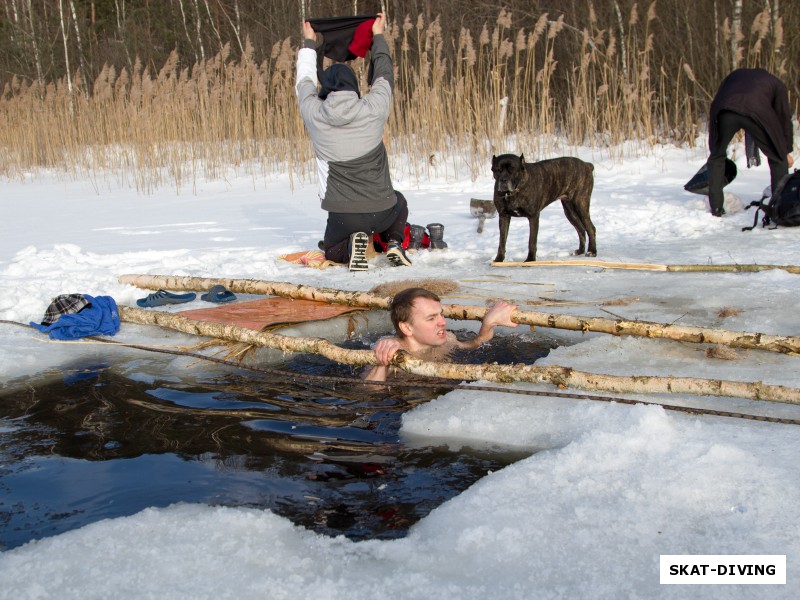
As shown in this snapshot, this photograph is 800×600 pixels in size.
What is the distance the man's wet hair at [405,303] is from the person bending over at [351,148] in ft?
7.53

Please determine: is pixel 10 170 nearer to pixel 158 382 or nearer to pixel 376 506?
pixel 158 382

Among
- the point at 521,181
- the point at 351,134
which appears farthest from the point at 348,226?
the point at 521,181

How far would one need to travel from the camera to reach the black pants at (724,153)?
870 cm

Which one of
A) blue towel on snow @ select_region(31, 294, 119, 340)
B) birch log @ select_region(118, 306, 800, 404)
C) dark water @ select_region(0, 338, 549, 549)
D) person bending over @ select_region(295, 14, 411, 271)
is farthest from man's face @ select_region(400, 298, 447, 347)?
person bending over @ select_region(295, 14, 411, 271)

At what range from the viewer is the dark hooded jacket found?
862 cm

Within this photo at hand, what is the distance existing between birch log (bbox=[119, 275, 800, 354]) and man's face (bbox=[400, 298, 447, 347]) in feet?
1.11

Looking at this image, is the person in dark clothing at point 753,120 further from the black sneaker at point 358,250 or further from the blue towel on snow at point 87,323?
the blue towel on snow at point 87,323

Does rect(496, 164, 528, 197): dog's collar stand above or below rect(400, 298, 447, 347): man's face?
→ above

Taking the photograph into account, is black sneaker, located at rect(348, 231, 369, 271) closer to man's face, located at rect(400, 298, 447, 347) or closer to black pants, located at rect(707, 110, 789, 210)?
man's face, located at rect(400, 298, 447, 347)

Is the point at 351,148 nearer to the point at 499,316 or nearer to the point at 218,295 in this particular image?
the point at 218,295

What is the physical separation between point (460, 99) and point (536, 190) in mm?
5201

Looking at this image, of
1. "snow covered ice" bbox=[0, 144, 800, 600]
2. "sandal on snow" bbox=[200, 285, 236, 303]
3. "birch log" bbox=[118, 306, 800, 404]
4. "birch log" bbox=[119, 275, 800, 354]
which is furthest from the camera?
"sandal on snow" bbox=[200, 285, 236, 303]

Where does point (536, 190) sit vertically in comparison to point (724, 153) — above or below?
below

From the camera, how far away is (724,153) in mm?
8906
